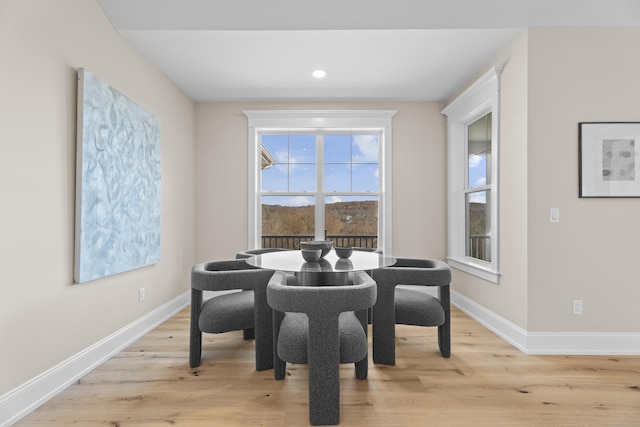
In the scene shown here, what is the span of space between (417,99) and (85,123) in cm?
346

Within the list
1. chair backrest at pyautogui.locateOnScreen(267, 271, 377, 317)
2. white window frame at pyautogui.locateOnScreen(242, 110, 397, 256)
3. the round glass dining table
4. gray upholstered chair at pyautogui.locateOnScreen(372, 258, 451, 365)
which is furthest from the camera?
white window frame at pyautogui.locateOnScreen(242, 110, 397, 256)

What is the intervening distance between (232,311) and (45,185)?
1389mm

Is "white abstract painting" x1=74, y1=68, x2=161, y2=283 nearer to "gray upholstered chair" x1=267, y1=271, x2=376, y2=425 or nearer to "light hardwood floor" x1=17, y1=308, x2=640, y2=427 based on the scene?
"light hardwood floor" x1=17, y1=308, x2=640, y2=427

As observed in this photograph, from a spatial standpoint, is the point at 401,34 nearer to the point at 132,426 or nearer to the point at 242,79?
the point at 242,79

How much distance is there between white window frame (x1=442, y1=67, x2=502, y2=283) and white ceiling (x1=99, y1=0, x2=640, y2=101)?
0.92ft

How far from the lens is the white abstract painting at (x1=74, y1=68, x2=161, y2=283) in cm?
212

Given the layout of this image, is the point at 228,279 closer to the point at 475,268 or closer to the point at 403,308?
the point at 403,308

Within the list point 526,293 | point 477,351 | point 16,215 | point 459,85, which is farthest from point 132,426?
point 459,85

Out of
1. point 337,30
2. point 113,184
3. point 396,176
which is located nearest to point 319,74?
point 337,30

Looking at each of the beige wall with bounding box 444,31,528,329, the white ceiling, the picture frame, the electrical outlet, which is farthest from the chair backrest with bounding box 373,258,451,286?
the white ceiling

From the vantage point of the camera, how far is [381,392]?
1.99 metres

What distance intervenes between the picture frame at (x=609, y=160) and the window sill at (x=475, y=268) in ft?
3.16

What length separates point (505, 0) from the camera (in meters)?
2.46

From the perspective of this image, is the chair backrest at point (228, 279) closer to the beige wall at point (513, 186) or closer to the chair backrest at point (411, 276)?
the chair backrest at point (411, 276)
